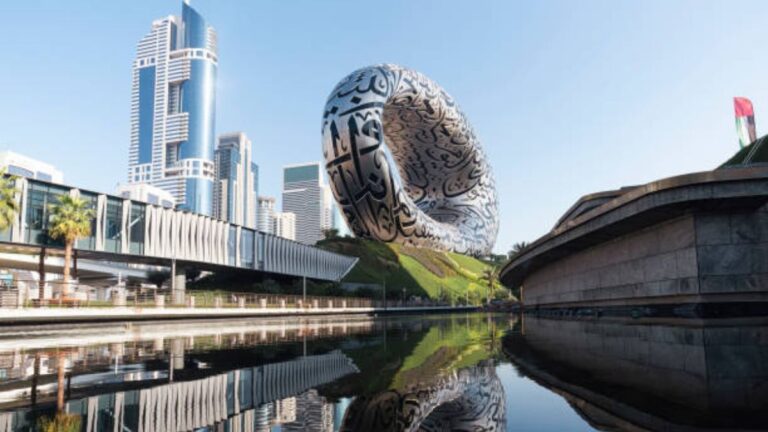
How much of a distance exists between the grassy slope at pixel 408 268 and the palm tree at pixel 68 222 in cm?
4217

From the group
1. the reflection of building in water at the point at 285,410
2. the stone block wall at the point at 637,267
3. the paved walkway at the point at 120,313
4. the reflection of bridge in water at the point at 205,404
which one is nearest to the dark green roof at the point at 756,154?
the stone block wall at the point at 637,267

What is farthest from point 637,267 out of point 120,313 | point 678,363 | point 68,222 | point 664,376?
point 68,222

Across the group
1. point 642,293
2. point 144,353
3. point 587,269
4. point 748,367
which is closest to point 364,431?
point 748,367

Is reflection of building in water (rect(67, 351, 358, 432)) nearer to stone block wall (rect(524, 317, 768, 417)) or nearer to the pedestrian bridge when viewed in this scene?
stone block wall (rect(524, 317, 768, 417))

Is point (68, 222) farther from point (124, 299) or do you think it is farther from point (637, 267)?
point (637, 267)

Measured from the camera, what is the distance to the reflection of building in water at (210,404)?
4.70m

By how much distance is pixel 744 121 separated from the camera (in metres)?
42.1

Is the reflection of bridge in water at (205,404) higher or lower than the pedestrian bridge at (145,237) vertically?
lower

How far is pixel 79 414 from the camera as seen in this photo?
4996mm

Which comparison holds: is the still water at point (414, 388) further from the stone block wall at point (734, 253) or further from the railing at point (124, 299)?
the railing at point (124, 299)

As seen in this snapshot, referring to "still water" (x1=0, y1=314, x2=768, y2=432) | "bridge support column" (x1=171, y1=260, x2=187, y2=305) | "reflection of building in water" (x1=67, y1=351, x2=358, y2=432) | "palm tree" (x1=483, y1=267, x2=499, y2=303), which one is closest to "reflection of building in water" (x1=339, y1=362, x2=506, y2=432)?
"still water" (x1=0, y1=314, x2=768, y2=432)

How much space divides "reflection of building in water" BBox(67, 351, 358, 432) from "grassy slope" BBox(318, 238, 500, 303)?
65342 millimetres

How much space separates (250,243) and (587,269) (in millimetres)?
38324

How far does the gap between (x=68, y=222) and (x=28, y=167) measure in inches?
5239
